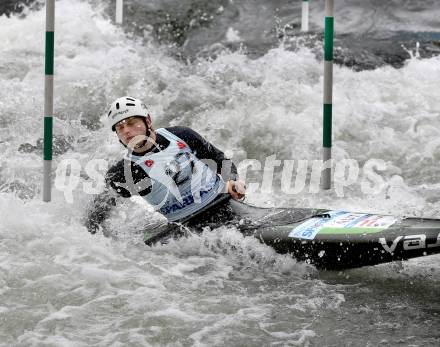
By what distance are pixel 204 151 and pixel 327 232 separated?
107 cm

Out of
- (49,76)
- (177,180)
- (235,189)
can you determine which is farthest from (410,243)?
(49,76)

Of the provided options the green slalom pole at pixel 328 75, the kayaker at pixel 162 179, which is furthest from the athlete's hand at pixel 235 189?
the green slalom pole at pixel 328 75

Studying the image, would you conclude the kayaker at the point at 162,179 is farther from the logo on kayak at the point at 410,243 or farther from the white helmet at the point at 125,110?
the logo on kayak at the point at 410,243

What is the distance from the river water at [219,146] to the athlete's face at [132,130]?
0.47 metres

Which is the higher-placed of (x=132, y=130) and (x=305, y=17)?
(x=305, y=17)

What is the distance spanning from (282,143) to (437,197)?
1671 mm

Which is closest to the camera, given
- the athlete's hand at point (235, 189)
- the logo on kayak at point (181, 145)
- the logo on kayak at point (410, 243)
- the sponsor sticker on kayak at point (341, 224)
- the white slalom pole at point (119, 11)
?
the logo on kayak at point (410, 243)

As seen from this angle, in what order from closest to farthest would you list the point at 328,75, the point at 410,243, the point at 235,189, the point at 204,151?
the point at 410,243
the point at 235,189
the point at 204,151
the point at 328,75

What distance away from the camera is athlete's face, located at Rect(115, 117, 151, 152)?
4945 mm

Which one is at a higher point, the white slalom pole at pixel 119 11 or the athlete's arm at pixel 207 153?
the white slalom pole at pixel 119 11

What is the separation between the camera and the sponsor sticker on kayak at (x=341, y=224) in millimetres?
4465

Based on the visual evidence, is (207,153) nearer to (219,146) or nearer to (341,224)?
(341,224)

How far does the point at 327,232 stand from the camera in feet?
15.1

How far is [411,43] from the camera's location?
961 cm
